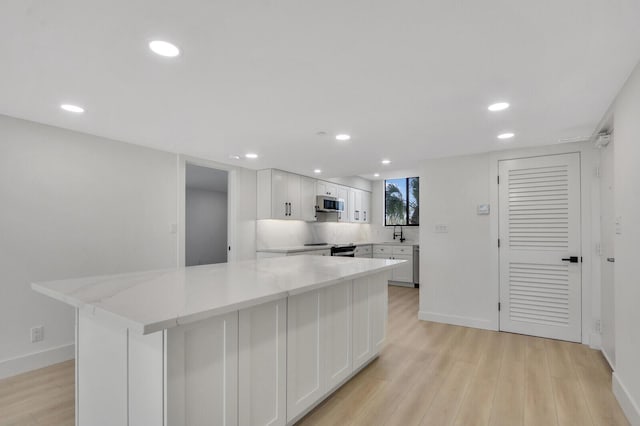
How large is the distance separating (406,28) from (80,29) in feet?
5.08

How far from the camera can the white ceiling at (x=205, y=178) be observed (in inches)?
219

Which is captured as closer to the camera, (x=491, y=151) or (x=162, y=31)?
(x=162, y=31)

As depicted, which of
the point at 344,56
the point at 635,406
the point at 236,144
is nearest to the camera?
the point at 344,56

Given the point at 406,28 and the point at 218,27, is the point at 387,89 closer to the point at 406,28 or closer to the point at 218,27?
the point at 406,28

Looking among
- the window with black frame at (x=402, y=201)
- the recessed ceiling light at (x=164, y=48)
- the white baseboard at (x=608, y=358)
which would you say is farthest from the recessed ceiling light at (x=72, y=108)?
the window with black frame at (x=402, y=201)

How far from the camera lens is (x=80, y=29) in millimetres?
1512

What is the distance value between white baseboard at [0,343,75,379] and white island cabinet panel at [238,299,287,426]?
2540 millimetres

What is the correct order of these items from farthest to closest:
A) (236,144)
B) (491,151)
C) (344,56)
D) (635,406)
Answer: (491,151) → (236,144) → (635,406) → (344,56)

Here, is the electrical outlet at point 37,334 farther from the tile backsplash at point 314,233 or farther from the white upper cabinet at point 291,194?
the white upper cabinet at point 291,194

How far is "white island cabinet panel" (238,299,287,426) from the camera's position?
155 centimetres

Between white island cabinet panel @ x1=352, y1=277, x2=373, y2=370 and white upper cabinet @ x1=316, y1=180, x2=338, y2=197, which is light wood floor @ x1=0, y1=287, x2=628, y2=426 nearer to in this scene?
white island cabinet panel @ x1=352, y1=277, x2=373, y2=370

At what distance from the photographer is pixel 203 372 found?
137cm

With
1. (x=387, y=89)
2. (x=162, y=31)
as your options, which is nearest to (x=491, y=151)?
(x=387, y=89)

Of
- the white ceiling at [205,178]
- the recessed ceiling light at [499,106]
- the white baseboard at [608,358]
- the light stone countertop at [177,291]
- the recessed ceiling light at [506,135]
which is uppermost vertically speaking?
the recessed ceiling light at [499,106]
